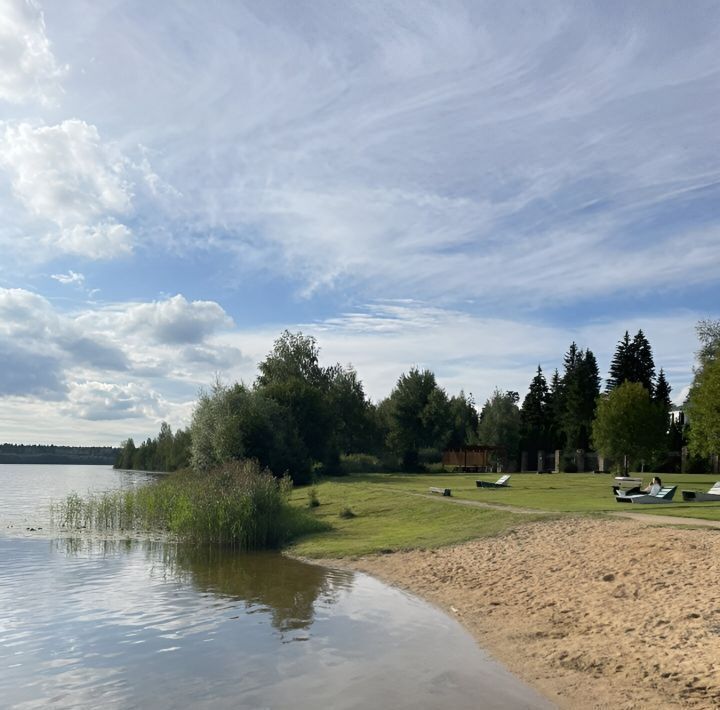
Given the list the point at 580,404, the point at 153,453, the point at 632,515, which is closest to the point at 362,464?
the point at 580,404

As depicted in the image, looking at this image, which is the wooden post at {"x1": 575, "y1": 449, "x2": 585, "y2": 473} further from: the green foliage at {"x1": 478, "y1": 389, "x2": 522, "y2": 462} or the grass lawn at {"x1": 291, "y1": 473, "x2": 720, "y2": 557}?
the grass lawn at {"x1": 291, "y1": 473, "x2": 720, "y2": 557}

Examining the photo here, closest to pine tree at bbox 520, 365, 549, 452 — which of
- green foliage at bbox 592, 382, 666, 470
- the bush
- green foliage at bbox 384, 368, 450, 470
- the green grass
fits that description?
green foliage at bbox 384, 368, 450, 470

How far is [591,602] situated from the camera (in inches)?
546

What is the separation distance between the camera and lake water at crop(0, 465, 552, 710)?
32.1ft

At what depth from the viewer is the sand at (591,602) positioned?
32.5 ft

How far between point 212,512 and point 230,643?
1301cm

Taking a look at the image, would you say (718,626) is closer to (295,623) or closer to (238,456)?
(295,623)

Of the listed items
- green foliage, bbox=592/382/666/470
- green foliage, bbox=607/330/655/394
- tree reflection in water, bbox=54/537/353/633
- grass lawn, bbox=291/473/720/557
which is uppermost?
green foliage, bbox=607/330/655/394

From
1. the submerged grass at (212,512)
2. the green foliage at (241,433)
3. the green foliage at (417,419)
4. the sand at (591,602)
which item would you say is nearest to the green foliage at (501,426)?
the green foliage at (417,419)

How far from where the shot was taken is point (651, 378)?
3344 inches

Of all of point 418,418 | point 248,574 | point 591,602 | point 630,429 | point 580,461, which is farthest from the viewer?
point 418,418

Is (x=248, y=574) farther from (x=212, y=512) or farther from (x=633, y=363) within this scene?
(x=633, y=363)

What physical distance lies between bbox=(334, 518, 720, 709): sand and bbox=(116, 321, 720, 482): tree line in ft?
68.0

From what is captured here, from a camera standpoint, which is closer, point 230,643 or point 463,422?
point 230,643
